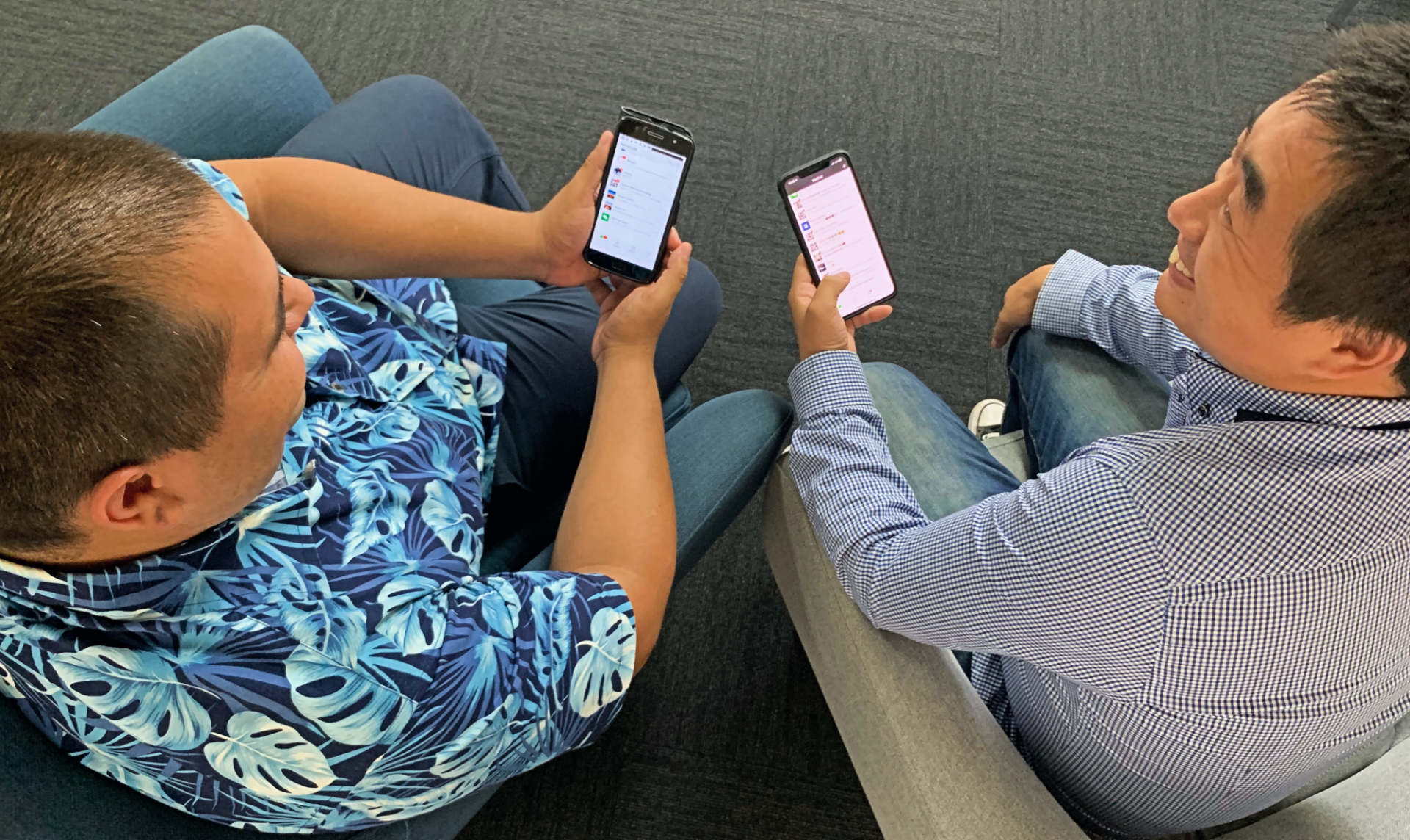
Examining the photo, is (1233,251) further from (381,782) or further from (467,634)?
(381,782)

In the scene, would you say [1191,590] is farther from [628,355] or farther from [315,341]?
[315,341]

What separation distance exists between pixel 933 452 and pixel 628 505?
→ 398 millimetres

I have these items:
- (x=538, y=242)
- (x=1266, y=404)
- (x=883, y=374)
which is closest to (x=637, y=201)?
(x=538, y=242)

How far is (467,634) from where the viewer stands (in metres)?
0.72

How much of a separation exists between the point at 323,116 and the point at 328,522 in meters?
0.62

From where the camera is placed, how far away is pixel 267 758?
63 centimetres

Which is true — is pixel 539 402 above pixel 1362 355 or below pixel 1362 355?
below

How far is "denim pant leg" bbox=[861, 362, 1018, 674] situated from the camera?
1.04m

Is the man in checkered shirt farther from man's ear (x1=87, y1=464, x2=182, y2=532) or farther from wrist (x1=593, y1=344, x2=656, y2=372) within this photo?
man's ear (x1=87, y1=464, x2=182, y2=532)

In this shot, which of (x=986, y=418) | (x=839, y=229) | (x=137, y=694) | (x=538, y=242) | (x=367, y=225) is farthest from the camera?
(x=986, y=418)

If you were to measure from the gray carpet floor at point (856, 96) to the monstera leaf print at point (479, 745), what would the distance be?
0.81 metres

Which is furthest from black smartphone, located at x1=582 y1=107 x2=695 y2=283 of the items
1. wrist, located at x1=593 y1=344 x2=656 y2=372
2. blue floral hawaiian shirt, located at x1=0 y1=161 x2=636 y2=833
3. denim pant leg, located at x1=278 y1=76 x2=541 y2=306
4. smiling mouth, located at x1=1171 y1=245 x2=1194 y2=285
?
smiling mouth, located at x1=1171 y1=245 x2=1194 y2=285

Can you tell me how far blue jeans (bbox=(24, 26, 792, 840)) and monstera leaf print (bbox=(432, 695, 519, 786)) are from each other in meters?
0.28

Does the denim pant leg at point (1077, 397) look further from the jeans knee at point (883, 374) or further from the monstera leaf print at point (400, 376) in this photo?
the monstera leaf print at point (400, 376)
